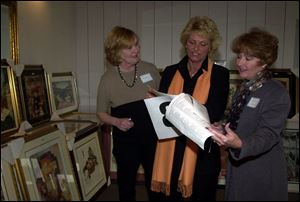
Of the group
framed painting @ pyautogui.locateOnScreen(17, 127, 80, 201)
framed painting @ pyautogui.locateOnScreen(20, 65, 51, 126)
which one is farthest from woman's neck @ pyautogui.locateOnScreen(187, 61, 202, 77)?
framed painting @ pyautogui.locateOnScreen(20, 65, 51, 126)

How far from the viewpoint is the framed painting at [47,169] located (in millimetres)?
1116

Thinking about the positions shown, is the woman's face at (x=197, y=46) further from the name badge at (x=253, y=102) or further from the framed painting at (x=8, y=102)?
the framed painting at (x=8, y=102)

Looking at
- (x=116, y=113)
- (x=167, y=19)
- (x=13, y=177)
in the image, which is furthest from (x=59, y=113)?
(x=167, y=19)

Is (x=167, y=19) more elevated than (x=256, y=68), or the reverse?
(x=167, y=19)

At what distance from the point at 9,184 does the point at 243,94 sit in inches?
34.3

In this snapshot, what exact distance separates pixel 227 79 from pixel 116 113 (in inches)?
22.8

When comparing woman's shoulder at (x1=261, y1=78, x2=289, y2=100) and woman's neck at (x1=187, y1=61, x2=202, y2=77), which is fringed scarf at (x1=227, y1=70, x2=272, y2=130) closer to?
woman's shoulder at (x1=261, y1=78, x2=289, y2=100)

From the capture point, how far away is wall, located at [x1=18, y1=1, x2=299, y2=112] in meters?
2.33

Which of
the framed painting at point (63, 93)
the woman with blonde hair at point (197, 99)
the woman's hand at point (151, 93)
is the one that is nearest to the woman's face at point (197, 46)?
the woman with blonde hair at point (197, 99)

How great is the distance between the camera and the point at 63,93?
6.44 ft

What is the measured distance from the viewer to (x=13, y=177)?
109 centimetres

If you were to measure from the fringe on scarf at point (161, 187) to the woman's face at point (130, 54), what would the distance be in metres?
0.61

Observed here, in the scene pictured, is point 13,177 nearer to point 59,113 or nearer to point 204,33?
point 59,113

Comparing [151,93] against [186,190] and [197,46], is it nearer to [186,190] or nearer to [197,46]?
[197,46]
